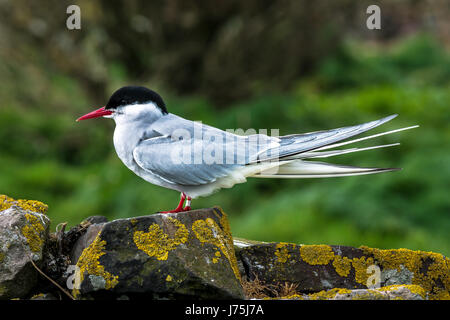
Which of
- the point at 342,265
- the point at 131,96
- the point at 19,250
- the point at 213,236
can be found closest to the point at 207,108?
the point at 131,96

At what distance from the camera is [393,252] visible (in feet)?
11.5

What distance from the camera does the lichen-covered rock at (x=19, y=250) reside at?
298cm

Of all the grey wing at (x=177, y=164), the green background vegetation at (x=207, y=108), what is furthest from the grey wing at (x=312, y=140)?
the green background vegetation at (x=207, y=108)

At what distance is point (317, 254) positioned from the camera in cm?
345

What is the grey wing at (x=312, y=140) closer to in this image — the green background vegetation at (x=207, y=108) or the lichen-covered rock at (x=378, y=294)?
the lichen-covered rock at (x=378, y=294)

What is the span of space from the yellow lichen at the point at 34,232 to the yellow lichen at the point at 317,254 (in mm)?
1529

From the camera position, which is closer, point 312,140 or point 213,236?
point 213,236

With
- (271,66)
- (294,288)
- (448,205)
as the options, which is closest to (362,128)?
(294,288)

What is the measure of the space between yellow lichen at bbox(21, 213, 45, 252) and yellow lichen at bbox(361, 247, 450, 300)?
75.4 inches

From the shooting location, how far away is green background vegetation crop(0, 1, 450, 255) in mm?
7613

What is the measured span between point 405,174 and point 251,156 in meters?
4.73

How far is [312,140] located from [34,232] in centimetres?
177

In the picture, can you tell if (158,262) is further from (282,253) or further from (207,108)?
(207,108)

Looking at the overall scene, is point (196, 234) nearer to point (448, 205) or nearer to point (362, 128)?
point (362, 128)
